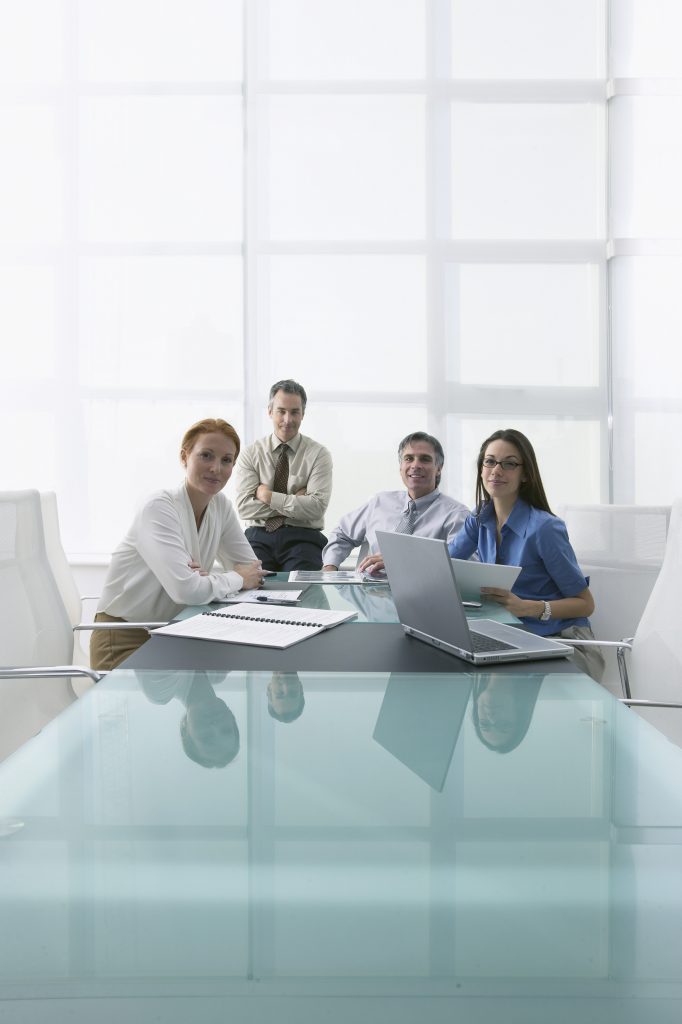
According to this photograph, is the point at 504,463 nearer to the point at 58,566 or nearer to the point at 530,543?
the point at 530,543

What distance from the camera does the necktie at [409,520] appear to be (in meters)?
3.64

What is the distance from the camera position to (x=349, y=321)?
17.3 feet

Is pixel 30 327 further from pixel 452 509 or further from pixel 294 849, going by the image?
pixel 294 849

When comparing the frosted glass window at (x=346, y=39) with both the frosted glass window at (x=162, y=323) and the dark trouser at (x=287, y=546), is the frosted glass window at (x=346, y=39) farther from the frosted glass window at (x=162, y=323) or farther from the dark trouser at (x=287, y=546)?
the dark trouser at (x=287, y=546)

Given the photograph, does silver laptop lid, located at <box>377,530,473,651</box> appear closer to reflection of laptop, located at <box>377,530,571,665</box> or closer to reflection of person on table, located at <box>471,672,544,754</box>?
reflection of laptop, located at <box>377,530,571,665</box>

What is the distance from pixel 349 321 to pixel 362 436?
30.2 inches

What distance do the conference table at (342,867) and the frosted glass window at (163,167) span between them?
4.59m

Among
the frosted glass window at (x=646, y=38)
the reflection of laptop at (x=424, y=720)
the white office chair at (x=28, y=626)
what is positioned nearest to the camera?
the reflection of laptop at (x=424, y=720)

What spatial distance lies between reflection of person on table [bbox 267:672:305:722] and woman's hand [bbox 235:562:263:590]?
1166 mm

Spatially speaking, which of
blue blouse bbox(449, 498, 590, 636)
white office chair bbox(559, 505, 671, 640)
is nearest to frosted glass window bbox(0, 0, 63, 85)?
blue blouse bbox(449, 498, 590, 636)

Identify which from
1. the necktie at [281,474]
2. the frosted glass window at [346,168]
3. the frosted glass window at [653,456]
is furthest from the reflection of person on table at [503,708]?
the frosted glass window at [346,168]

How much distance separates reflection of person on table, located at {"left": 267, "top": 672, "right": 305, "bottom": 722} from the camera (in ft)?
4.38

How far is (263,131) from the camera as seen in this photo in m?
5.21

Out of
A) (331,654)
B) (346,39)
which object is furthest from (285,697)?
(346,39)
